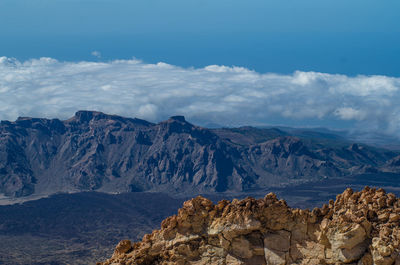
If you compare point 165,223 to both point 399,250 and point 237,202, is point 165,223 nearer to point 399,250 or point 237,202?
point 237,202

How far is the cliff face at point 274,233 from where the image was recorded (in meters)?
28.5

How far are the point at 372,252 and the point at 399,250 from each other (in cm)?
131

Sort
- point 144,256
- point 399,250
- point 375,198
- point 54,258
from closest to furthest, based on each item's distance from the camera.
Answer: point 399,250
point 375,198
point 144,256
point 54,258

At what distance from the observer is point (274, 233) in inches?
1220

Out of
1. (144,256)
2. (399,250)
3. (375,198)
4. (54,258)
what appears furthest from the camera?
(54,258)

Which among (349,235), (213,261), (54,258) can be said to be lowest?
(54,258)

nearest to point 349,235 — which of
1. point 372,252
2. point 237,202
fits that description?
point 372,252

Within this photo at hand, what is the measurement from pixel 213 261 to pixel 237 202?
3.49m

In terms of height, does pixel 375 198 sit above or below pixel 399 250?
above

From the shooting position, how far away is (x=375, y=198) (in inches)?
1183

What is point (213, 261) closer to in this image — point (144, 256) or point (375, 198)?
point (144, 256)

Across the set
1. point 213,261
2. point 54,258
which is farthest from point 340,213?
point 54,258

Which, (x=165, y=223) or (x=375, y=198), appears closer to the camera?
(x=375, y=198)

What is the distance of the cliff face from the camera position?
28516mm
